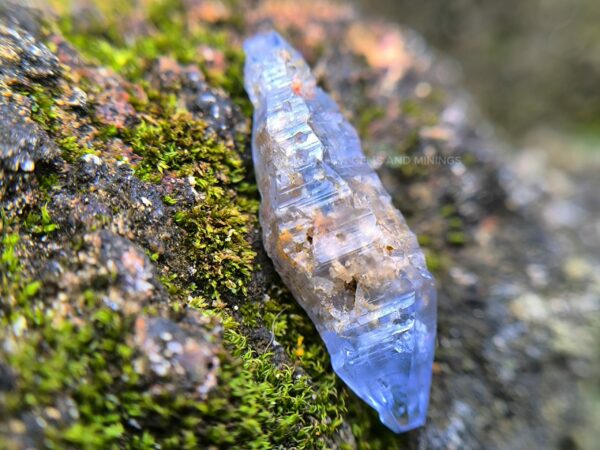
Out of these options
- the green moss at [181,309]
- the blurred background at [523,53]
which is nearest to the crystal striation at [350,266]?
the green moss at [181,309]

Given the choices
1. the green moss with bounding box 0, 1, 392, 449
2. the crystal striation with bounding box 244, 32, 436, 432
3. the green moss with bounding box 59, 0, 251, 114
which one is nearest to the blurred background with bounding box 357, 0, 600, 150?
the green moss with bounding box 59, 0, 251, 114

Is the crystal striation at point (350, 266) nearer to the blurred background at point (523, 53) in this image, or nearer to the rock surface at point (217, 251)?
the rock surface at point (217, 251)

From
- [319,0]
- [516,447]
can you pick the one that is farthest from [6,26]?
[516,447]

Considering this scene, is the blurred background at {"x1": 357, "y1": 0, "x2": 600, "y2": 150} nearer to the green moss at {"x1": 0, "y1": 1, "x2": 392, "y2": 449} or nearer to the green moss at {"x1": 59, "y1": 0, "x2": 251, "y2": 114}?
the green moss at {"x1": 59, "y1": 0, "x2": 251, "y2": 114}

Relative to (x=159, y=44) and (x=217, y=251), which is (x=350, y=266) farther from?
(x=159, y=44)

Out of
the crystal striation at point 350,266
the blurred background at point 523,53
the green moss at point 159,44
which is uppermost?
the green moss at point 159,44
